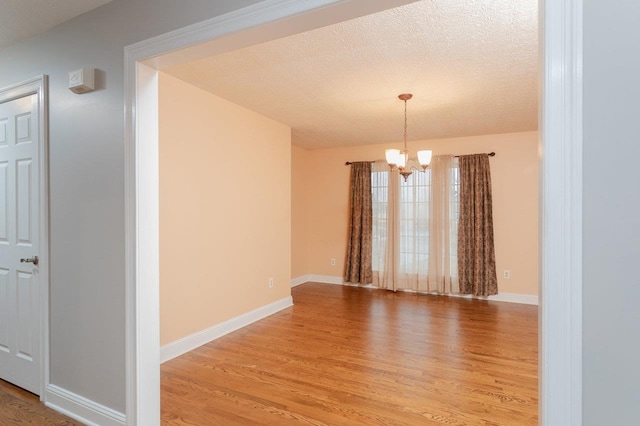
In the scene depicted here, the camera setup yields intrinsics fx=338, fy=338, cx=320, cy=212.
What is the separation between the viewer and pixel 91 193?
2.12 metres

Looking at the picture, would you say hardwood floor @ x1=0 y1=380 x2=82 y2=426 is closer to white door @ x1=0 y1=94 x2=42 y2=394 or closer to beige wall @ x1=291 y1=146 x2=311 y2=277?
white door @ x1=0 y1=94 x2=42 y2=394

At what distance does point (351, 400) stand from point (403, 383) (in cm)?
50

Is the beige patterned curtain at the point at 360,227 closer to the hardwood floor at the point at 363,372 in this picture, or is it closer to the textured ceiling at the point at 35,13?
the hardwood floor at the point at 363,372

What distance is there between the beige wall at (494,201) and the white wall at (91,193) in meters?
4.25

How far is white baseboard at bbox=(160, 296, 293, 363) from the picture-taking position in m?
3.17

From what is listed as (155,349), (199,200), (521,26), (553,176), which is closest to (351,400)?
(155,349)

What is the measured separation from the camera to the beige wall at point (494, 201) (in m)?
5.14

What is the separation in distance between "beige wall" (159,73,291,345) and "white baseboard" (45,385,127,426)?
89 cm

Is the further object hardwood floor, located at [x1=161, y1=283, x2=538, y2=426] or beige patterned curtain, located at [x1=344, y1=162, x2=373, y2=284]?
beige patterned curtain, located at [x1=344, y1=162, x2=373, y2=284]

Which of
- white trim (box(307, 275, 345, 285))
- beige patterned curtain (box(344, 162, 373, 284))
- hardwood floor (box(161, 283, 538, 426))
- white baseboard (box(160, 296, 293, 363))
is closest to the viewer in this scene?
hardwood floor (box(161, 283, 538, 426))

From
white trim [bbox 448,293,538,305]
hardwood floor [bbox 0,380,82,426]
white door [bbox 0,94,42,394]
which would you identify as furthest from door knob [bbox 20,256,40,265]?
white trim [bbox 448,293,538,305]

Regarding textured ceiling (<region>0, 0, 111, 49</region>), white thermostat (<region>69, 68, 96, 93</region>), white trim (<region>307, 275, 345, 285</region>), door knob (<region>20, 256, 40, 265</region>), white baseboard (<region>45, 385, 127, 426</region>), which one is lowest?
white trim (<region>307, 275, 345, 285</region>)

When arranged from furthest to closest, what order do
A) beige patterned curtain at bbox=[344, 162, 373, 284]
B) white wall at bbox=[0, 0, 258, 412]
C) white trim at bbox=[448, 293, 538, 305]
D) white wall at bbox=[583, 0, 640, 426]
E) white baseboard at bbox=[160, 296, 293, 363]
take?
beige patterned curtain at bbox=[344, 162, 373, 284], white trim at bbox=[448, 293, 538, 305], white baseboard at bbox=[160, 296, 293, 363], white wall at bbox=[0, 0, 258, 412], white wall at bbox=[583, 0, 640, 426]

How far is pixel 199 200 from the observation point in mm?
3514
